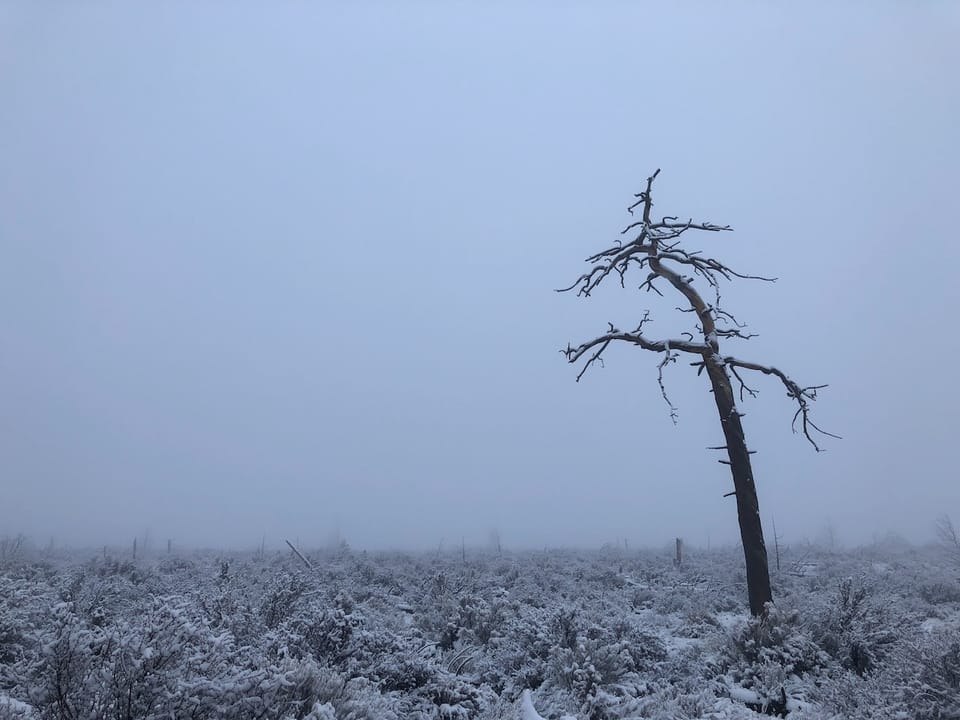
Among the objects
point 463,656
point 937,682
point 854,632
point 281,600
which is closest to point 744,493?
point 854,632

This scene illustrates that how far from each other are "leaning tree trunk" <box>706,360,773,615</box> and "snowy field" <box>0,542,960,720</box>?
504 millimetres

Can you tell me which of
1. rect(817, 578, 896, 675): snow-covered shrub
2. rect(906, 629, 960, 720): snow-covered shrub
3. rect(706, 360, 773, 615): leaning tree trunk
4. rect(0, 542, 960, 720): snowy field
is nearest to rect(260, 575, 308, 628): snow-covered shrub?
rect(0, 542, 960, 720): snowy field

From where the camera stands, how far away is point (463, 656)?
755cm

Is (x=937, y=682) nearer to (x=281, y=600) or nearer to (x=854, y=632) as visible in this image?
(x=854, y=632)

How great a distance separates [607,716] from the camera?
5.83 m

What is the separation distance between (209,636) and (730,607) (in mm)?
9581

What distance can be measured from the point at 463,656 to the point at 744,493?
4.64 meters

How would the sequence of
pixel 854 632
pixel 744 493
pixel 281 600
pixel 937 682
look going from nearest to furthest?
pixel 937 682 → pixel 854 632 → pixel 281 600 → pixel 744 493

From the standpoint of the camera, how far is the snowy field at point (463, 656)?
404 cm

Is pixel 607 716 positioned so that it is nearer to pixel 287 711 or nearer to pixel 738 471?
pixel 287 711

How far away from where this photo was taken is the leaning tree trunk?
7918 millimetres

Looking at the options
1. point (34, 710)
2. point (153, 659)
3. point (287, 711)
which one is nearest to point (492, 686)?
point (287, 711)

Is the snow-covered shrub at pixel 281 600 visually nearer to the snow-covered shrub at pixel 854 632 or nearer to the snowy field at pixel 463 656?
the snowy field at pixel 463 656

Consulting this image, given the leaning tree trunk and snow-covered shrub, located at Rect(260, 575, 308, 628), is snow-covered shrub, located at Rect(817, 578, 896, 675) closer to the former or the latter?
the leaning tree trunk
